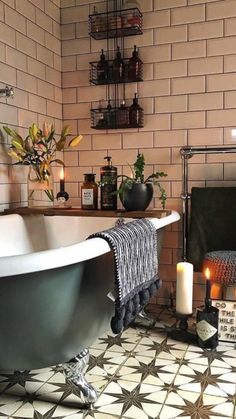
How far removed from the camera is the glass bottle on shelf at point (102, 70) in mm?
2588

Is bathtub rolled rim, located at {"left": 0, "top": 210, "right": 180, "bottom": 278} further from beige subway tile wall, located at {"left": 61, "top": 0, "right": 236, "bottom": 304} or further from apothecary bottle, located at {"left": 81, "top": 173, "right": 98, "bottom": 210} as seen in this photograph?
beige subway tile wall, located at {"left": 61, "top": 0, "right": 236, "bottom": 304}

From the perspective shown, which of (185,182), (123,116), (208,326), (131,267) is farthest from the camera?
(123,116)

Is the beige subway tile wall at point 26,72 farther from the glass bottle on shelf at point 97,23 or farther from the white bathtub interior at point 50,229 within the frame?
the glass bottle on shelf at point 97,23

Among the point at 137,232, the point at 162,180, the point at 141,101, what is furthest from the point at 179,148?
the point at 137,232

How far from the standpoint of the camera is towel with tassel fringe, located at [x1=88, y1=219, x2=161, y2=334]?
136 centimetres

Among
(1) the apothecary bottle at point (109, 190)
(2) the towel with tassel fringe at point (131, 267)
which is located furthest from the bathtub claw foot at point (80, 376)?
(1) the apothecary bottle at point (109, 190)

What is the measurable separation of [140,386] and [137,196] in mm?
948

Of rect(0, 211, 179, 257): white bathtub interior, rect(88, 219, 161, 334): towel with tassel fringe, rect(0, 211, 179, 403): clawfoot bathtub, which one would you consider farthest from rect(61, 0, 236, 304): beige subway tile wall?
rect(0, 211, 179, 403): clawfoot bathtub

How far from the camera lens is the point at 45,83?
2604 mm

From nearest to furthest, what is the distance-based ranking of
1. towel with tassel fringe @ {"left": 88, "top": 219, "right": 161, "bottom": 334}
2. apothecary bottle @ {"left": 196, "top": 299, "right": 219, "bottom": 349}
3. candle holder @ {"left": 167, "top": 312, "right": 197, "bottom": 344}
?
towel with tassel fringe @ {"left": 88, "top": 219, "right": 161, "bottom": 334}
apothecary bottle @ {"left": 196, "top": 299, "right": 219, "bottom": 349}
candle holder @ {"left": 167, "top": 312, "right": 197, "bottom": 344}

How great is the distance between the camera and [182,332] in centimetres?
213

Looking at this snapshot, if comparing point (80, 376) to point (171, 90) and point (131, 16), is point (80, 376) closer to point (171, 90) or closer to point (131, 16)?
point (171, 90)

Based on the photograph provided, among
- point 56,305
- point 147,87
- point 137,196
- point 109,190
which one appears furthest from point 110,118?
point 56,305

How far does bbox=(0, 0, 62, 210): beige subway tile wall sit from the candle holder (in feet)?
3.72
